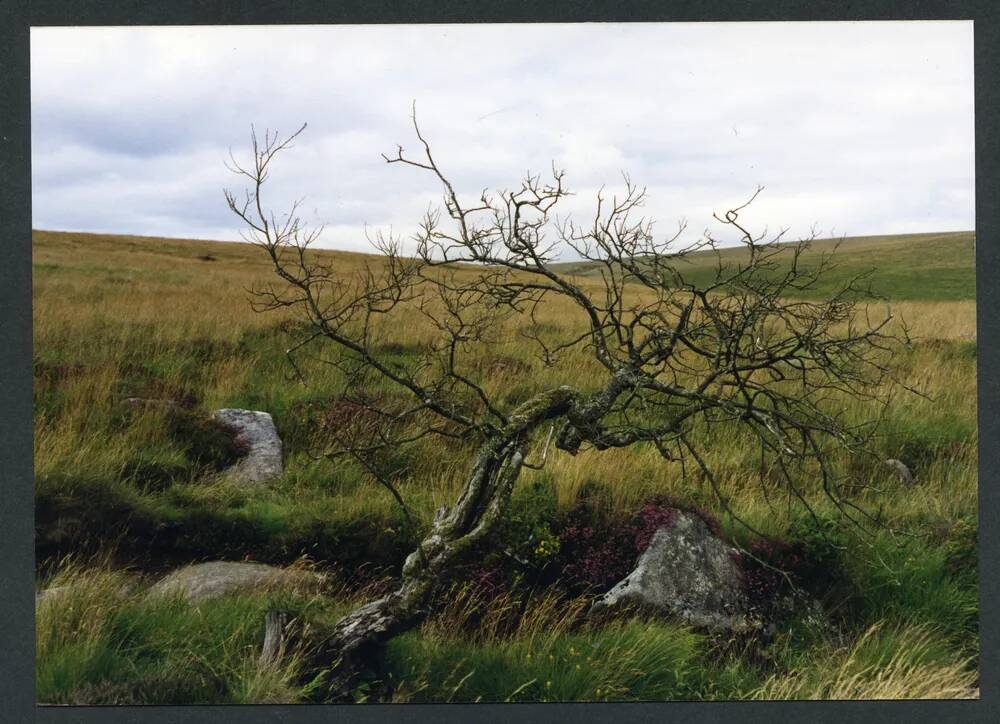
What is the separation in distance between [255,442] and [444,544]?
349 cm

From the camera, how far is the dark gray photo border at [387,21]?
564cm

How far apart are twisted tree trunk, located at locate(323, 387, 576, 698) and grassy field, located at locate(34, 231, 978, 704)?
232mm

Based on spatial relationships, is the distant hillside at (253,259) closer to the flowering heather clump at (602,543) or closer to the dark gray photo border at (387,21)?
the dark gray photo border at (387,21)

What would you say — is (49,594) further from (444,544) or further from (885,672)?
(885,672)

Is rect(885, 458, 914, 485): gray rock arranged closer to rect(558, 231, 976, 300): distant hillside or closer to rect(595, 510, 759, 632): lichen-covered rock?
rect(595, 510, 759, 632): lichen-covered rock

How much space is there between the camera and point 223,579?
19.7 ft

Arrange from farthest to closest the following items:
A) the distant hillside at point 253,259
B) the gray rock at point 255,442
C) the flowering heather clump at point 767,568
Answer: the distant hillside at point 253,259 → the gray rock at point 255,442 → the flowering heather clump at point 767,568

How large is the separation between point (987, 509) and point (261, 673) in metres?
5.88

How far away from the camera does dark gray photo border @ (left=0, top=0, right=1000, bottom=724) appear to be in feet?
18.5

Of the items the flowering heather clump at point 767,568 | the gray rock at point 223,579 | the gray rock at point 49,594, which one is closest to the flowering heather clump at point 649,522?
the flowering heather clump at point 767,568

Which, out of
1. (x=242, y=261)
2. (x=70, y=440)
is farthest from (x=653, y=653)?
(x=242, y=261)

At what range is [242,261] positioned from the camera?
31.5m

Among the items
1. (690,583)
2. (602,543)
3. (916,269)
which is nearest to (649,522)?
(602,543)

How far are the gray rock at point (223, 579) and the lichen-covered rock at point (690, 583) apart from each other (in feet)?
8.17
